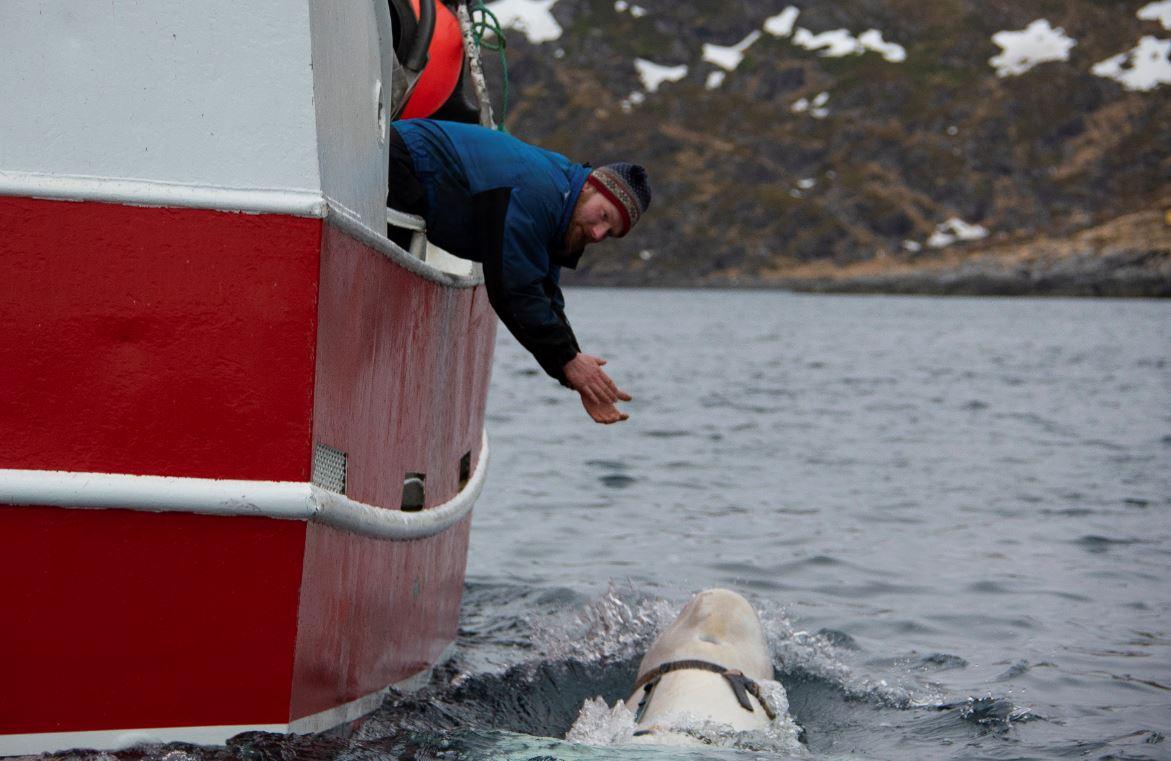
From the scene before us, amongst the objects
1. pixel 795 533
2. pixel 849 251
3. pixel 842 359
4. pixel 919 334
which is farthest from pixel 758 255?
pixel 795 533

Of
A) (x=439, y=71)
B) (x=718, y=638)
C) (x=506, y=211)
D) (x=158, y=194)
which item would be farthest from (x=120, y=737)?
(x=439, y=71)

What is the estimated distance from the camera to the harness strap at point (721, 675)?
549 cm

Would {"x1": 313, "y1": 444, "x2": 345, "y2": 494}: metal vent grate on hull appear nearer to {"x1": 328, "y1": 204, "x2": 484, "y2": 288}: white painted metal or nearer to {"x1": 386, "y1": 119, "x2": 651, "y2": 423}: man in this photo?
{"x1": 328, "y1": 204, "x2": 484, "y2": 288}: white painted metal

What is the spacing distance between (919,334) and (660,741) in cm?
4835

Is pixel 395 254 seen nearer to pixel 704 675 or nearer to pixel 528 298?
pixel 528 298

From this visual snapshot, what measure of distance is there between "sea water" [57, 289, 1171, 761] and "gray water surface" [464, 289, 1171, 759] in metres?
0.03

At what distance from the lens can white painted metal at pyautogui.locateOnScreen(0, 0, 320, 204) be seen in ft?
11.1

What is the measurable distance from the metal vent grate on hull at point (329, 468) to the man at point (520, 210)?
39.7 inches

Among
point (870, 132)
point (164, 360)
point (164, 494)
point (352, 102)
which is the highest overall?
point (870, 132)

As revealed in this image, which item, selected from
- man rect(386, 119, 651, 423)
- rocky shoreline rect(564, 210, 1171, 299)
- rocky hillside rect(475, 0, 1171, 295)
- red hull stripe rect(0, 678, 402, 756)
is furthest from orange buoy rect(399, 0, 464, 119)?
rocky hillside rect(475, 0, 1171, 295)

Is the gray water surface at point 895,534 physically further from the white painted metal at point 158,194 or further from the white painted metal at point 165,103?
the white painted metal at point 165,103

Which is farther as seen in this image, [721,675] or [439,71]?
[439,71]

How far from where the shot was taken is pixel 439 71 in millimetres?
6574

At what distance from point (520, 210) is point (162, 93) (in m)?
1.50
